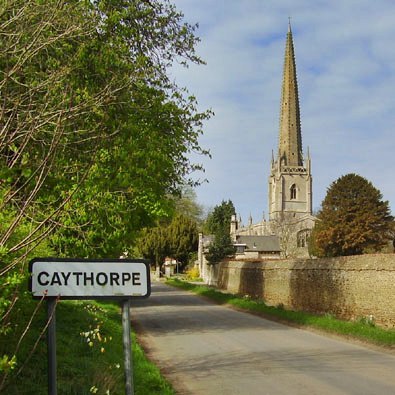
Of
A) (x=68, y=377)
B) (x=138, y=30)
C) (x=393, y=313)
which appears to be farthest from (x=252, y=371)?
(x=138, y=30)

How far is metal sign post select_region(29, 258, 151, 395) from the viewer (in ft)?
15.2

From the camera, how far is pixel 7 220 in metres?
7.26

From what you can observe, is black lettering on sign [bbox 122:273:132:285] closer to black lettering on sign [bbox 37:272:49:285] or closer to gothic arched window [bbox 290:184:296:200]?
black lettering on sign [bbox 37:272:49:285]

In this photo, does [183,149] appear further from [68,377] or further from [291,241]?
[291,241]

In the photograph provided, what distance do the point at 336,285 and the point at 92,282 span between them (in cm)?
2128

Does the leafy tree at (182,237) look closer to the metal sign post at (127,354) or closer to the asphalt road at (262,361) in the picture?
the asphalt road at (262,361)

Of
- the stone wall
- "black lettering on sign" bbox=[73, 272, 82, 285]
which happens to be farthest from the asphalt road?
"black lettering on sign" bbox=[73, 272, 82, 285]

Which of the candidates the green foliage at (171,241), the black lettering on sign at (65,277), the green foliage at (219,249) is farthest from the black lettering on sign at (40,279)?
the green foliage at (171,241)

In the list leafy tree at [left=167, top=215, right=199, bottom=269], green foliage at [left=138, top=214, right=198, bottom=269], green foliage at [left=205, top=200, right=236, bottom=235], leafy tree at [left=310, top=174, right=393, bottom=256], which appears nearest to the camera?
leafy tree at [left=310, top=174, right=393, bottom=256]

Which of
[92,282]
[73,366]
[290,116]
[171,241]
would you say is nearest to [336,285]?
[73,366]

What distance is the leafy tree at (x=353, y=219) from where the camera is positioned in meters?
63.6

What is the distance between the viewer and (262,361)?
13.7 meters

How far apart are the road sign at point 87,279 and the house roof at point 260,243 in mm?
87539

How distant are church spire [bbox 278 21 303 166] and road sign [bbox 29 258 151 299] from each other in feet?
491
